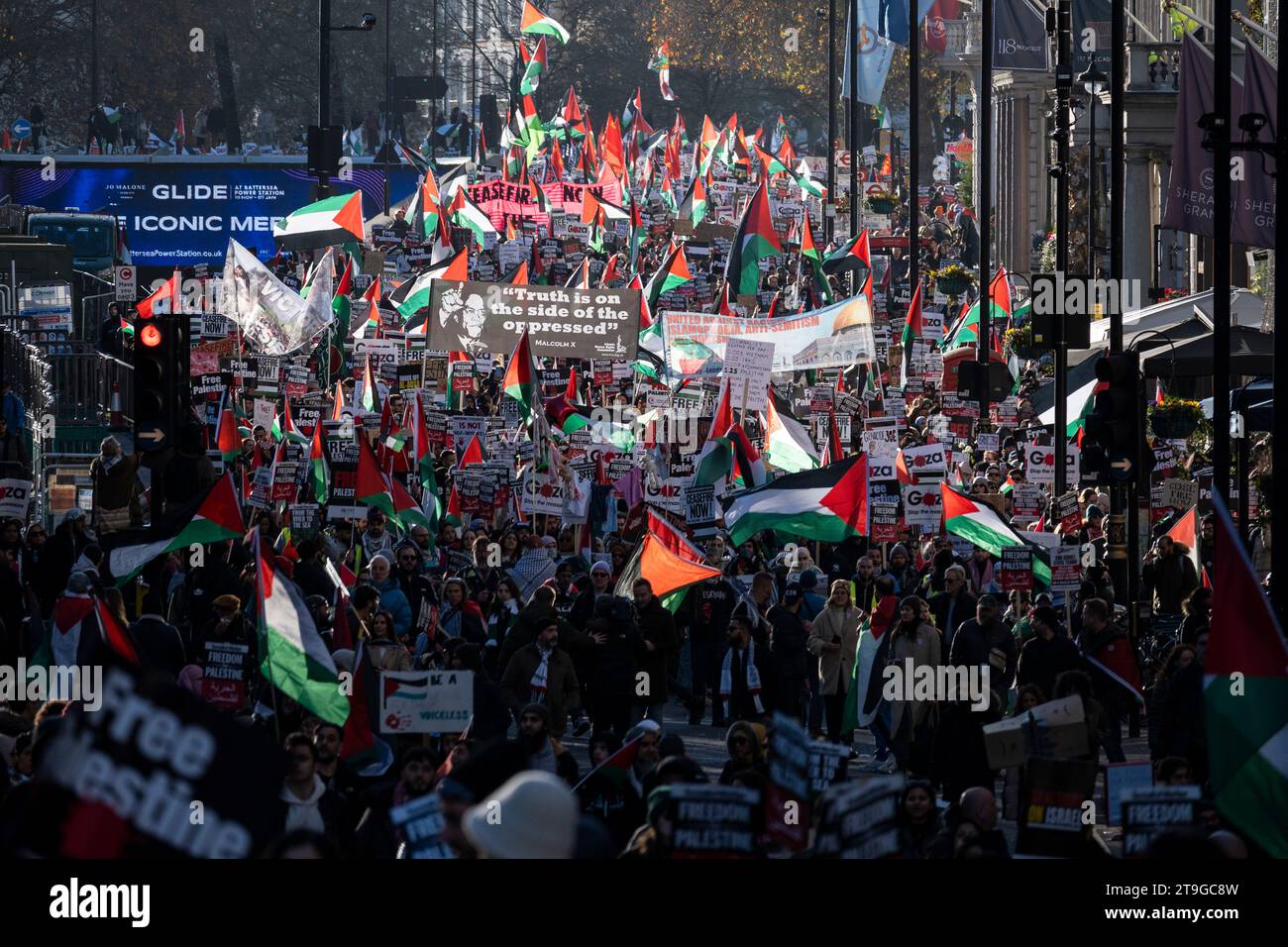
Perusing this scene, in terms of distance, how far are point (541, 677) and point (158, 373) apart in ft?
11.4

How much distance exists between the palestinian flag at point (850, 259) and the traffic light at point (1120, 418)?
2233 cm

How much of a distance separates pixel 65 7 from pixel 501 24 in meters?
26.6

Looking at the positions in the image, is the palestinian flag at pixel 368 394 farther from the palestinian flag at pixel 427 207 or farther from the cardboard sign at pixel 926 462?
the palestinian flag at pixel 427 207

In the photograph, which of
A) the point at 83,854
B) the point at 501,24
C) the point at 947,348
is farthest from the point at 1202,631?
the point at 501,24

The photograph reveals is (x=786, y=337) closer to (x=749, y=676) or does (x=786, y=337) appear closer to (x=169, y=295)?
(x=169, y=295)

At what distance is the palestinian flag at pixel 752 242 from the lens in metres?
34.7

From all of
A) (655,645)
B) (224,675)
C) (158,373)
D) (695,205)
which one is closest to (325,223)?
(695,205)

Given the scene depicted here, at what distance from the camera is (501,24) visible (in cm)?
10200

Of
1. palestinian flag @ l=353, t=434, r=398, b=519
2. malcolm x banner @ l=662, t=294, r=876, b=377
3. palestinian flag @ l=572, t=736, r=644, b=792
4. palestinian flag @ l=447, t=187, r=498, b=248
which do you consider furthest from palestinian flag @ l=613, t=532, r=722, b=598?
palestinian flag @ l=447, t=187, r=498, b=248

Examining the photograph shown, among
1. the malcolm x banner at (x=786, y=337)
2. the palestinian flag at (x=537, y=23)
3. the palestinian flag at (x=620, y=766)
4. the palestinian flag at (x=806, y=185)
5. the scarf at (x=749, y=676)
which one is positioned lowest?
the scarf at (x=749, y=676)

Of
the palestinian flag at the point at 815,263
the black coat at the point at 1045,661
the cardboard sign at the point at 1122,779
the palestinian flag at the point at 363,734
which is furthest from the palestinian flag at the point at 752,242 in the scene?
the cardboard sign at the point at 1122,779

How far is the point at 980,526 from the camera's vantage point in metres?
18.5
